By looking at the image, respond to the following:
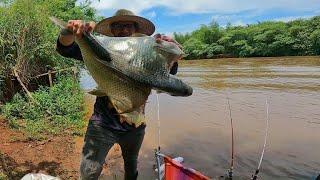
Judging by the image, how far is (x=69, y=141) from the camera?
28.3ft

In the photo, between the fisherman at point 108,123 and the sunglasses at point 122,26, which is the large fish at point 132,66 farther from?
the sunglasses at point 122,26

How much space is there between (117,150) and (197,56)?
4789 cm

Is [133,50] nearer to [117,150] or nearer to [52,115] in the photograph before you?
[117,150]

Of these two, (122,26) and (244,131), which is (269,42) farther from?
(122,26)

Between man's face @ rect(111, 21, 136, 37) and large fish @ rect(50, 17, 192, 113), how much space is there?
0.97 m

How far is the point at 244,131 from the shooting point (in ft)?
36.7

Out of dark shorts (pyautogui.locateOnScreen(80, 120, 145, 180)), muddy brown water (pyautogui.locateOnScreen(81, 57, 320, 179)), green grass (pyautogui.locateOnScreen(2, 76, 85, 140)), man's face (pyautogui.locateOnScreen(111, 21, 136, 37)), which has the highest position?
man's face (pyautogui.locateOnScreen(111, 21, 136, 37))

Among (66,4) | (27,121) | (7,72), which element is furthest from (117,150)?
(66,4)

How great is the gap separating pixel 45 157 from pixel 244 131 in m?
5.59

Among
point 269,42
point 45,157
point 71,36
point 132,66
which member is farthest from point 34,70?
point 269,42

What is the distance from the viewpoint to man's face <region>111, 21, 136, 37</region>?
3531mm

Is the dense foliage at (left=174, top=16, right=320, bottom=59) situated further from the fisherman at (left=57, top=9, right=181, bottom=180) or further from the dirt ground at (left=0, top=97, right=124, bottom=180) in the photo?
the fisherman at (left=57, top=9, right=181, bottom=180)

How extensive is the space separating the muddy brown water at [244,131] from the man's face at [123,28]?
161 inches

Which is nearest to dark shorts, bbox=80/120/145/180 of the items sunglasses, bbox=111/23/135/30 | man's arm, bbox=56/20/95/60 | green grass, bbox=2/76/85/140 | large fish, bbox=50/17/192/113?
man's arm, bbox=56/20/95/60
